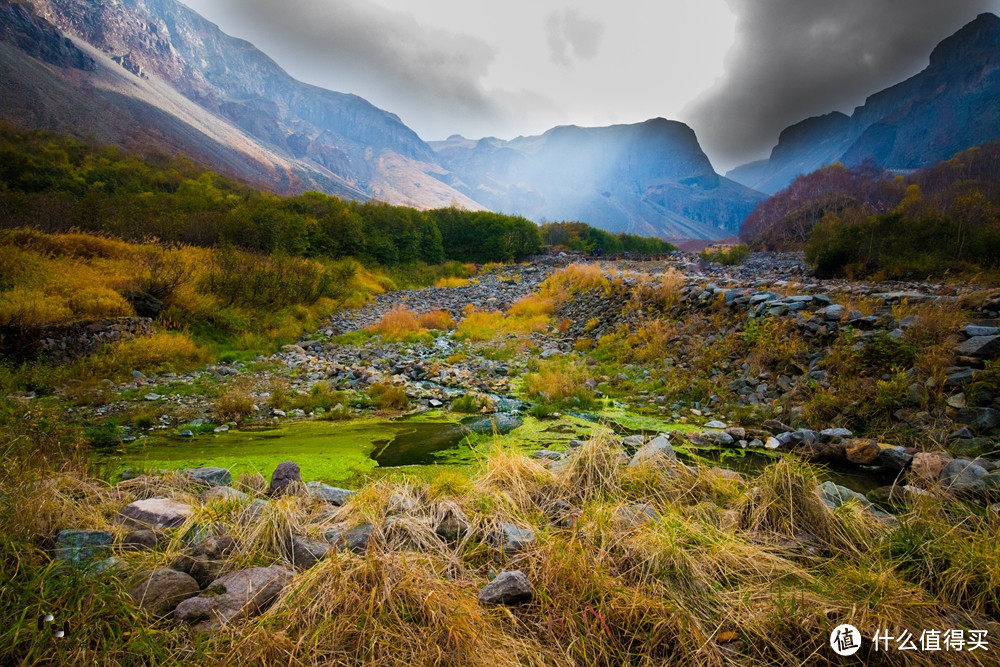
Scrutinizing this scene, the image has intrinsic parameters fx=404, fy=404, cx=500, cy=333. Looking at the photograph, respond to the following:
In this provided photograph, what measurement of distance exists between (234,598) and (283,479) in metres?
1.73

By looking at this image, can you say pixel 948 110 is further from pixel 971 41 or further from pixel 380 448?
pixel 380 448

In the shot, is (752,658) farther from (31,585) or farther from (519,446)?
(519,446)

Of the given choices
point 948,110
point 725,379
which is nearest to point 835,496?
point 725,379

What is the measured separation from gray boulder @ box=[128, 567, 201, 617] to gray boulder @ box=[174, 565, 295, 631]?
0.35ft

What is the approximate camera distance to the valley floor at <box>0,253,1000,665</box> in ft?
6.42

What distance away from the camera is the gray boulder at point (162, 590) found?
2.10 m

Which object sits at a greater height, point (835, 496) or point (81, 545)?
point (835, 496)

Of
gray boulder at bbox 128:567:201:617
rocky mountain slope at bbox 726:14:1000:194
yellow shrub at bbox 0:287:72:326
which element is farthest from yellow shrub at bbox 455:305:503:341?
rocky mountain slope at bbox 726:14:1000:194

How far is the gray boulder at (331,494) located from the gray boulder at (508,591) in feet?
5.73

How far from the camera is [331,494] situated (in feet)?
12.5

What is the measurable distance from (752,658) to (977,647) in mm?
1051

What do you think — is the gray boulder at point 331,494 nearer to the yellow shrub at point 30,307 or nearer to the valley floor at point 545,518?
the valley floor at point 545,518

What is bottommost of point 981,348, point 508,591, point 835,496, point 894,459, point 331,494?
point 331,494

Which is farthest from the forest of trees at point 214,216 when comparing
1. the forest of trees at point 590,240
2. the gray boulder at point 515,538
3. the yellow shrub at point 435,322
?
the gray boulder at point 515,538
